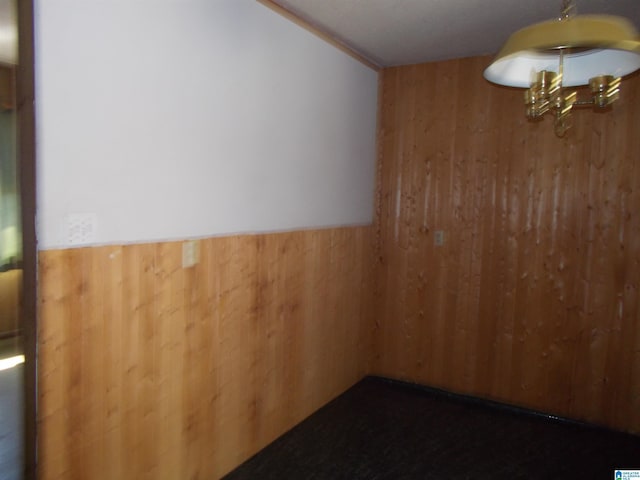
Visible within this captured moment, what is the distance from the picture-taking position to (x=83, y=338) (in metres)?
1.75

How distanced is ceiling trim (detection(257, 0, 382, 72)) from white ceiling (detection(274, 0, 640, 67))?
2 centimetres

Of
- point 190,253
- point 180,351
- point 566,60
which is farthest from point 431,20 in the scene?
point 180,351

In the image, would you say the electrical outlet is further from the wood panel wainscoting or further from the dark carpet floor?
the dark carpet floor

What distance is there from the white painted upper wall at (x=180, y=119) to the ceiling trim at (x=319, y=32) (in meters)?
0.04

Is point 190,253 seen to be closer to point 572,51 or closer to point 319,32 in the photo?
point 319,32

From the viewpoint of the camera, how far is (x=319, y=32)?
3.05 m

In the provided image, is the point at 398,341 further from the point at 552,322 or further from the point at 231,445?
the point at 231,445

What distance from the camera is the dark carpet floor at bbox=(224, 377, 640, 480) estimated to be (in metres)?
2.63

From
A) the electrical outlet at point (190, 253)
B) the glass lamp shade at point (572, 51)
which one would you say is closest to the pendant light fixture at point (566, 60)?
the glass lamp shade at point (572, 51)

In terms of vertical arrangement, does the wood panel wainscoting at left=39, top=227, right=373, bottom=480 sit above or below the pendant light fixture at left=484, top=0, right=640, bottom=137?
below

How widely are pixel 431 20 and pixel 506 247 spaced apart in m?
1.69

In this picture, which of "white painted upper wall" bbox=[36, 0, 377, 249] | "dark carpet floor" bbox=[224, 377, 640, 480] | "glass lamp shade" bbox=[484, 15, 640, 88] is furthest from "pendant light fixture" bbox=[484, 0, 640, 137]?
"dark carpet floor" bbox=[224, 377, 640, 480]

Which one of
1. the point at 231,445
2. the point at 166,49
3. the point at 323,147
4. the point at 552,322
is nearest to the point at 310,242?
the point at 323,147

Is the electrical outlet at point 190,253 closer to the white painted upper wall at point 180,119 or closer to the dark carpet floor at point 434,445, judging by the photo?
the white painted upper wall at point 180,119
